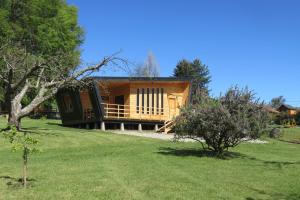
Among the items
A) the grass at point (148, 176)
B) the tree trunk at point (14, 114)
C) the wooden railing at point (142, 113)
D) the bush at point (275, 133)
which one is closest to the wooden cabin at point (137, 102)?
the wooden railing at point (142, 113)

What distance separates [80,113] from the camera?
32.5m

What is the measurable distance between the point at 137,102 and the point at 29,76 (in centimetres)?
1057

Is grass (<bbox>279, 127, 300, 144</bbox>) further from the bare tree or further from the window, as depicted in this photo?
the bare tree

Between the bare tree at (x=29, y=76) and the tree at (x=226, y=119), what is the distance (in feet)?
31.4

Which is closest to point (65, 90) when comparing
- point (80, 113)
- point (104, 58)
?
point (80, 113)

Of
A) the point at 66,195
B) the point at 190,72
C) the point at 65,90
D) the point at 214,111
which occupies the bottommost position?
the point at 66,195

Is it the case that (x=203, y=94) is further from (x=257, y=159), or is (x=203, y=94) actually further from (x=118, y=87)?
(x=118, y=87)

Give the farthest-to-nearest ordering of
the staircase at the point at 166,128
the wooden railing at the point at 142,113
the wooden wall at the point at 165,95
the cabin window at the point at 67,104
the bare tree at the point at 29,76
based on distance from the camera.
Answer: the cabin window at the point at 67,104, the wooden railing at the point at 142,113, the wooden wall at the point at 165,95, the staircase at the point at 166,128, the bare tree at the point at 29,76

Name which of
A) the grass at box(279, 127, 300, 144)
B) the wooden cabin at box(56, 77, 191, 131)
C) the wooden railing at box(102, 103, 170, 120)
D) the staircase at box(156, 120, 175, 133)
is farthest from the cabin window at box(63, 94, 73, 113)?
the grass at box(279, 127, 300, 144)

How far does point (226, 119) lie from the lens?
14094mm

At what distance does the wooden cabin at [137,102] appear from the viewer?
30.2 metres

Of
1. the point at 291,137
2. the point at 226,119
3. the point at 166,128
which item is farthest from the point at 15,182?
the point at 291,137

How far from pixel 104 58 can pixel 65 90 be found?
11581mm

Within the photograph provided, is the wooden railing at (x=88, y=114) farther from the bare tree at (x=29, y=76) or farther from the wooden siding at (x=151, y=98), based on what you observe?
the bare tree at (x=29, y=76)
